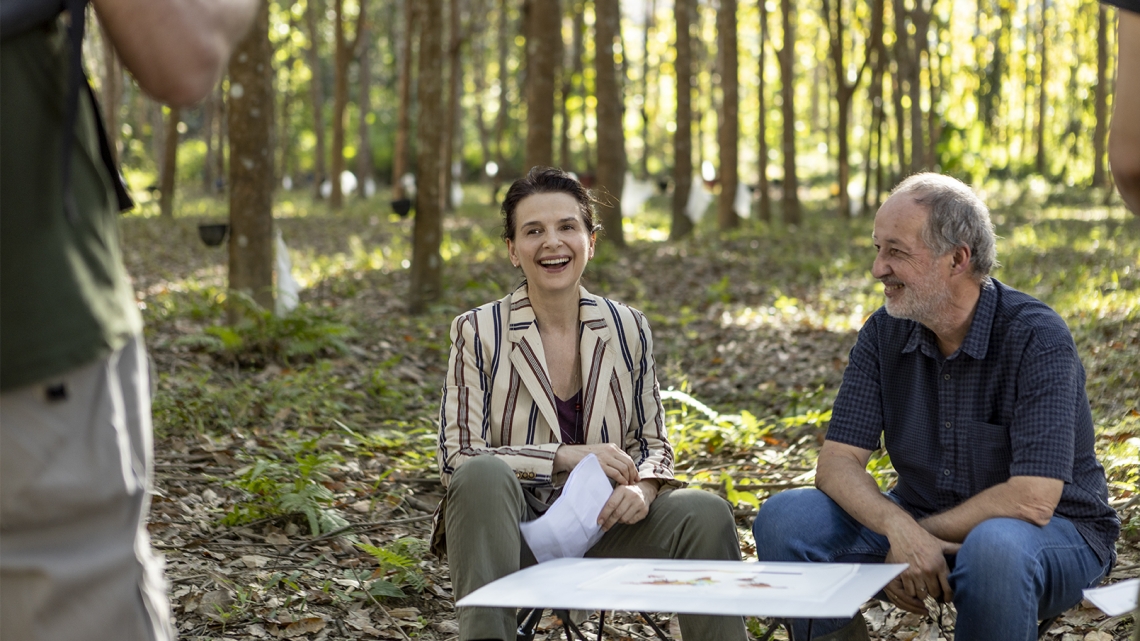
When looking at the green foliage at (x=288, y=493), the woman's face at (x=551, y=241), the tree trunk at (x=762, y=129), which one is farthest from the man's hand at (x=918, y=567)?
the tree trunk at (x=762, y=129)

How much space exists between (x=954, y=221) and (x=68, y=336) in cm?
254

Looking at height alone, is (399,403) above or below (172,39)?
below

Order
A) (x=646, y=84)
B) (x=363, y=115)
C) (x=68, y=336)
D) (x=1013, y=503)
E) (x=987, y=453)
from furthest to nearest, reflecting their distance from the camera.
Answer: (x=646, y=84)
(x=363, y=115)
(x=987, y=453)
(x=1013, y=503)
(x=68, y=336)

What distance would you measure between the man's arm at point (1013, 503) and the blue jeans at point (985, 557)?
0.15 feet

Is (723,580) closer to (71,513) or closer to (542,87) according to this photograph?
(71,513)

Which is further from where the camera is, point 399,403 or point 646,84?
point 646,84

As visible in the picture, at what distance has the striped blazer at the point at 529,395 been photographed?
3396 millimetres

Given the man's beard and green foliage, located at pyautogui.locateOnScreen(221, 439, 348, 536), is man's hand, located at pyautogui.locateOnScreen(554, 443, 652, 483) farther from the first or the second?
green foliage, located at pyautogui.locateOnScreen(221, 439, 348, 536)

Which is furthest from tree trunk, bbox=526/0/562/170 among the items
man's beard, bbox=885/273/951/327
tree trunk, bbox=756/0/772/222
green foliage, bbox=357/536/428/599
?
man's beard, bbox=885/273/951/327

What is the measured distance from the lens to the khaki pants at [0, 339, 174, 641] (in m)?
1.58

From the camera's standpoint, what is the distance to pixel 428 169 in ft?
33.1

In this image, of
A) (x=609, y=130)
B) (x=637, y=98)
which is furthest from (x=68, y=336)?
(x=637, y=98)

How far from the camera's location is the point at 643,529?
11.0 feet

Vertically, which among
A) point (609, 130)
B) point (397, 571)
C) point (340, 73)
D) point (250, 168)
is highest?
point (340, 73)
